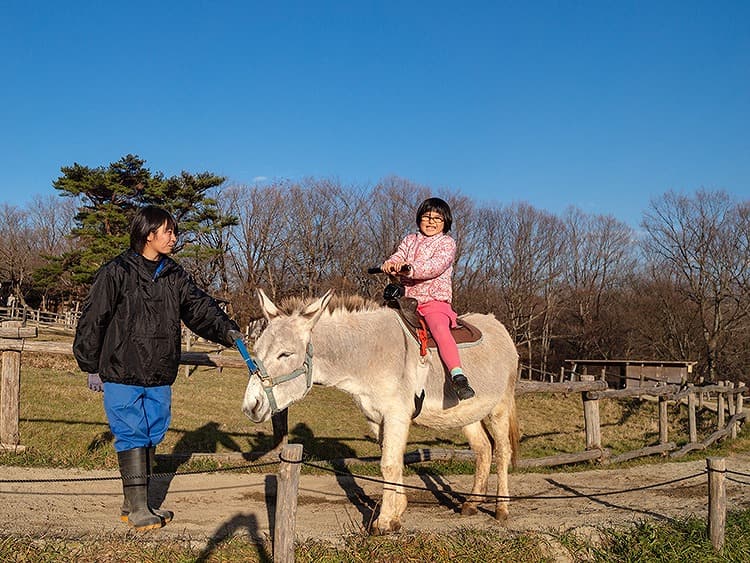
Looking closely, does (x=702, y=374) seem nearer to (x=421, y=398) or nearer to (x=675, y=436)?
(x=675, y=436)

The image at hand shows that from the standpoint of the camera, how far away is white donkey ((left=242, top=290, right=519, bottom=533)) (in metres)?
4.48

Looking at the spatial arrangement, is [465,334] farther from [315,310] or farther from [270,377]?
[270,377]

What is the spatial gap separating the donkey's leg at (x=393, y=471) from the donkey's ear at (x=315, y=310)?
3.62ft

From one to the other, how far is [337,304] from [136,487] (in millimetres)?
2237

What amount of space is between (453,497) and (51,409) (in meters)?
9.75

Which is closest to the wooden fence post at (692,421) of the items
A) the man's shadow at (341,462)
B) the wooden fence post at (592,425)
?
the wooden fence post at (592,425)

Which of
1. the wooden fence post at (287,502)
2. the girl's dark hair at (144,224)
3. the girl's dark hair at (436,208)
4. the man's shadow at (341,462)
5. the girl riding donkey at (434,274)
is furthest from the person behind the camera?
the man's shadow at (341,462)

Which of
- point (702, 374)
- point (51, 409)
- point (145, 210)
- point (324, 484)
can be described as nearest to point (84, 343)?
point (145, 210)

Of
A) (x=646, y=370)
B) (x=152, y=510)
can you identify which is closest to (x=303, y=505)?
(x=152, y=510)

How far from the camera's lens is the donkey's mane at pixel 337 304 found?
481 cm

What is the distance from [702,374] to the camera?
39.7 meters

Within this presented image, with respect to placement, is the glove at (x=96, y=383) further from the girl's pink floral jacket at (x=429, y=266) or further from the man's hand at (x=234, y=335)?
the girl's pink floral jacket at (x=429, y=266)

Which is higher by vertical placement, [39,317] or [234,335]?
[234,335]

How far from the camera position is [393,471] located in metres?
4.84
